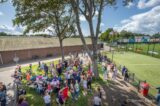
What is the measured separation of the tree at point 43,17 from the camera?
73.3 feet

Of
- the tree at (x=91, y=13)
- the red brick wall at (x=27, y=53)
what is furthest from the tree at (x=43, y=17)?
the red brick wall at (x=27, y=53)

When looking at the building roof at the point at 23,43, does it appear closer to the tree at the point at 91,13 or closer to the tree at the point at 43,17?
the tree at the point at 43,17

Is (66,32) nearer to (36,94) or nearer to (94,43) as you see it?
(94,43)

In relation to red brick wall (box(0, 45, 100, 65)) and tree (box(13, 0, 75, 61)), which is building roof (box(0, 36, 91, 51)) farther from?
tree (box(13, 0, 75, 61))

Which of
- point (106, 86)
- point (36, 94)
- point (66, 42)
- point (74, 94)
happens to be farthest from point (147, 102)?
point (66, 42)

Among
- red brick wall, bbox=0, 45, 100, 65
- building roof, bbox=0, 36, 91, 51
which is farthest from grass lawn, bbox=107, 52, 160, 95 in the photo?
building roof, bbox=0, 36, 91, 51

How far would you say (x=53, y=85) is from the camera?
45.1 ft

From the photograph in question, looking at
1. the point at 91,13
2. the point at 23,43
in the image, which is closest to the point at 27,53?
the point at 23,43

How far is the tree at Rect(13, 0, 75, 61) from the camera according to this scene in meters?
22.3

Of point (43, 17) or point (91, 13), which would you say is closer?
point (91, 13)

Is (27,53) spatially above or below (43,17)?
below

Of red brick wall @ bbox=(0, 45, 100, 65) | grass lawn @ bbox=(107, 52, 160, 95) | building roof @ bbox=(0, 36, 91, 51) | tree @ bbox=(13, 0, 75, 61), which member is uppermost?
tree @ bbox=(13, 0, 75, 61)

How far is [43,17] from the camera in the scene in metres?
27.2

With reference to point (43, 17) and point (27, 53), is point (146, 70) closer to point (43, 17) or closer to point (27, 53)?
point (43, 17)
